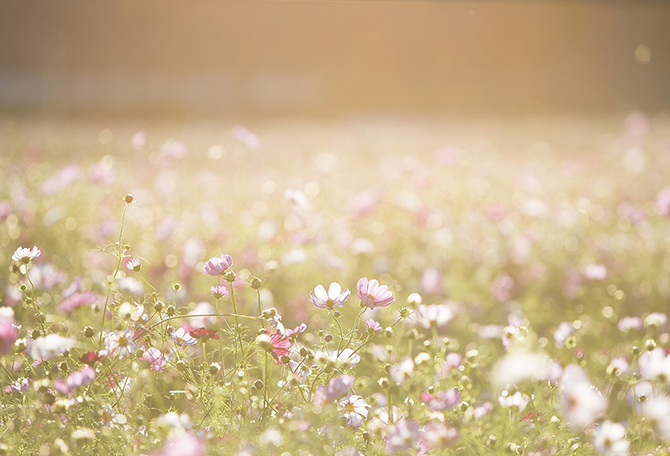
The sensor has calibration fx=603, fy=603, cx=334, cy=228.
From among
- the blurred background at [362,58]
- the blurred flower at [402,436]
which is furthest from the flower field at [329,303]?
the blurred background at [362,58]

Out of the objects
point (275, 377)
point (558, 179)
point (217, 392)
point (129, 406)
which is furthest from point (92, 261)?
point (558, 179)

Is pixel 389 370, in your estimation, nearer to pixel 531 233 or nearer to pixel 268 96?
pixel 531 233

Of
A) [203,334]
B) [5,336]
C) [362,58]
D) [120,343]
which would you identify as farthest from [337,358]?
[362,58]

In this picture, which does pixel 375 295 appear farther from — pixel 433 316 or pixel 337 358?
pixel 433 316

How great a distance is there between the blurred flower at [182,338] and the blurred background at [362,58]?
26.0 feet

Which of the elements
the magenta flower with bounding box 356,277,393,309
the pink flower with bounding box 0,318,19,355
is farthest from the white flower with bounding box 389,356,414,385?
the pink flower with bounding box 0,318,19,355

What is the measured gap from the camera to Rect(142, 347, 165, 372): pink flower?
2.83 ft

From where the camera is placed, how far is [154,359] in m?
0.88

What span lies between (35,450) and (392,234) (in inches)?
61.0

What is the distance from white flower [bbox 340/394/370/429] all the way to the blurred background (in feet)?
26.5

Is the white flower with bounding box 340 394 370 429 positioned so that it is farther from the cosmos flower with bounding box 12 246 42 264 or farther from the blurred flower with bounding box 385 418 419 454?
the cosmos flower with bounding box 12 246 42 264

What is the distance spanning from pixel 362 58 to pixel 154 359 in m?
10.2

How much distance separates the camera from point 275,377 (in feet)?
3.82

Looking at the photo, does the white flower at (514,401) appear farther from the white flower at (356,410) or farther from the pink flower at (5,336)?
the pink flower at (5,336)
